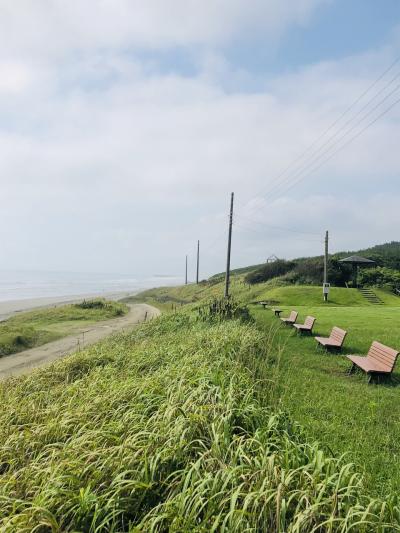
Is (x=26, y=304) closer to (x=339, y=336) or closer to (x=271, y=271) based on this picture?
(x=271, y=271)

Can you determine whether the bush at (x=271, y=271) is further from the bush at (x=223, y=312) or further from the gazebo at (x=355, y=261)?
the bush at (x=223, y=312)

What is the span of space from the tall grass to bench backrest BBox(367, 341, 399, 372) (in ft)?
10.2

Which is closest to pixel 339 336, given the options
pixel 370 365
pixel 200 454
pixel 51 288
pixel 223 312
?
pixel 370 365

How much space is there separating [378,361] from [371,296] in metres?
26.3

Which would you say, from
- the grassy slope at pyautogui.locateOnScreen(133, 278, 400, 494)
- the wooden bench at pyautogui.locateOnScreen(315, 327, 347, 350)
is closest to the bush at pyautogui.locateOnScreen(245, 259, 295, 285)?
the grassy slope at pyautogui.locateOnScreen(133, 278, 400, 494)

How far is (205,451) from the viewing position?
141 inches

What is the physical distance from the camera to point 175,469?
138 inches

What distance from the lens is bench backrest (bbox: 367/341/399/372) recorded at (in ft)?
24.1

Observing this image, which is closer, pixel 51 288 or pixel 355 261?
pixel 355 261

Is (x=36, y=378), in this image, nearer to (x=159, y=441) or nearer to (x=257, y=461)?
(x=159, y=441)

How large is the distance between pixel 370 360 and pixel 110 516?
6.70 metres

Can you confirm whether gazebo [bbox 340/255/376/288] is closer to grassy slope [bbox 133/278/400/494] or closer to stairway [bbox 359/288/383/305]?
stairway [bbox 359/288/383/305]

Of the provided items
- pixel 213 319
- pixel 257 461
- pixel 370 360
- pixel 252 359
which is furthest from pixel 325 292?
pixel 257 461

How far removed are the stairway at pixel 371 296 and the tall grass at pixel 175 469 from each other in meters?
27.9
